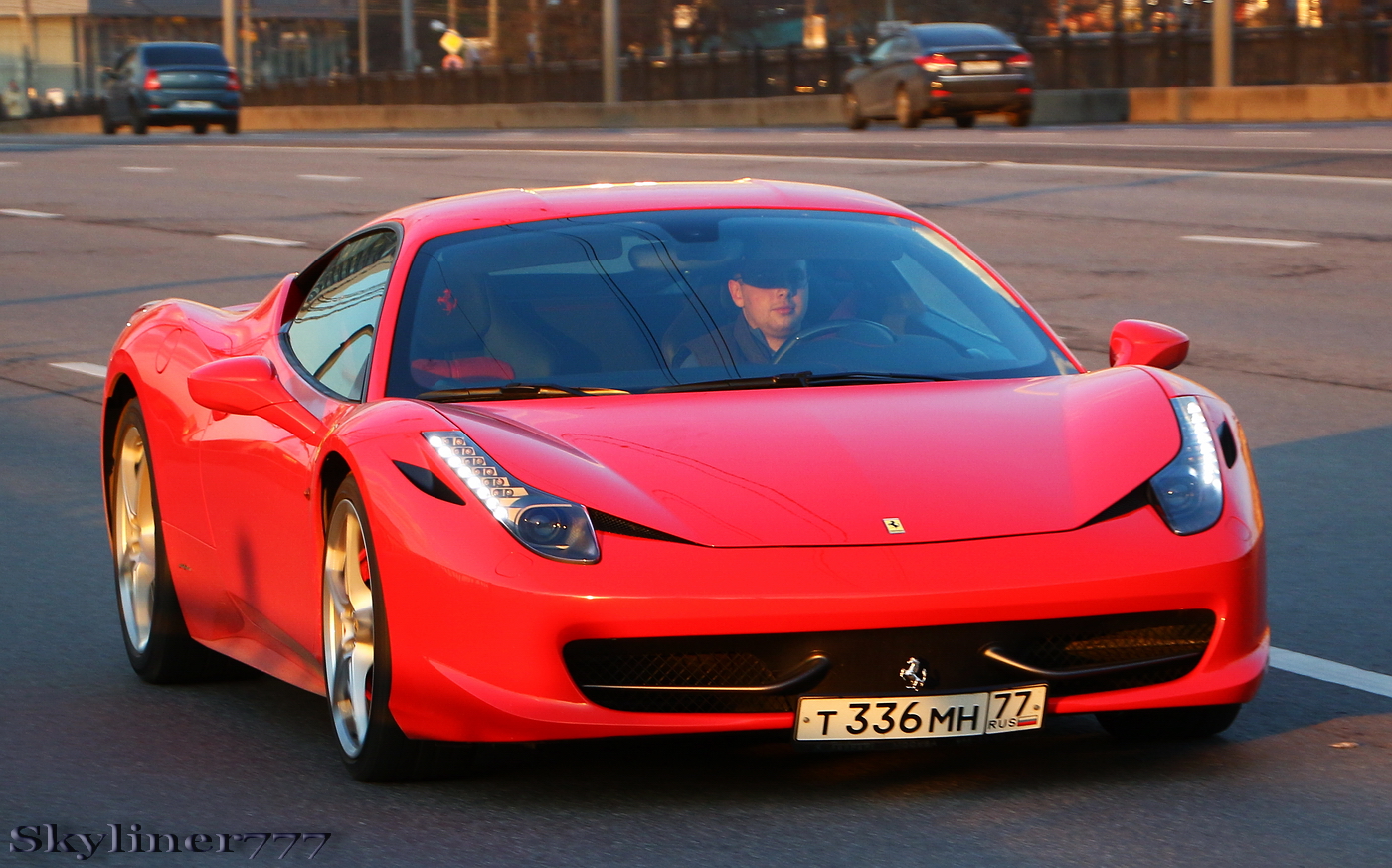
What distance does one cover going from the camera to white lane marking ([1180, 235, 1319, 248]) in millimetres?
17169

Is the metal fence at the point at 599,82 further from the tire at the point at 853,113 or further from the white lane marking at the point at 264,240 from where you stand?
the white lane marking at the point at 264,240

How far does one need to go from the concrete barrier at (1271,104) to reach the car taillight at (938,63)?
4.66 meters

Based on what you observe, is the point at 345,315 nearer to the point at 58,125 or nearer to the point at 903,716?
the point at 903,716

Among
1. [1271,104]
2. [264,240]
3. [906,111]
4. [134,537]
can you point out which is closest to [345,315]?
[134,537]

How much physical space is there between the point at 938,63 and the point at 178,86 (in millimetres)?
17286

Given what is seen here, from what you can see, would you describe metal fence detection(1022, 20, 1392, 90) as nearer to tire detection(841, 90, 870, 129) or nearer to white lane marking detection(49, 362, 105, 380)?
tire detection(841, 90, 870, 129)

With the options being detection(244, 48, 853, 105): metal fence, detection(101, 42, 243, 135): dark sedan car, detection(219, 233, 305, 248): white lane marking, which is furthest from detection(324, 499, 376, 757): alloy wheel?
detection(244, 48, 853, 105): metal fence

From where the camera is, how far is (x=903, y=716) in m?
4.41

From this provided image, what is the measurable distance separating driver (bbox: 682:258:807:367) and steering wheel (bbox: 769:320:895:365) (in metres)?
0.01

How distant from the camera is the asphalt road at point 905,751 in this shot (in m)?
4.34

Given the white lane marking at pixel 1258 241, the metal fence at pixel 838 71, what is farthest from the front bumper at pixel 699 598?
the metal fence at pixel 838 71

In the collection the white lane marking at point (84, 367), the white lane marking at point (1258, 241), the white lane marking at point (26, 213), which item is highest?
the white lane marking at point (26, 213)

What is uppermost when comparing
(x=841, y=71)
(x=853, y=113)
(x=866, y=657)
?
(x=841, y=71)

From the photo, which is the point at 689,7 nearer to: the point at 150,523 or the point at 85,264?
the point at 85,264
